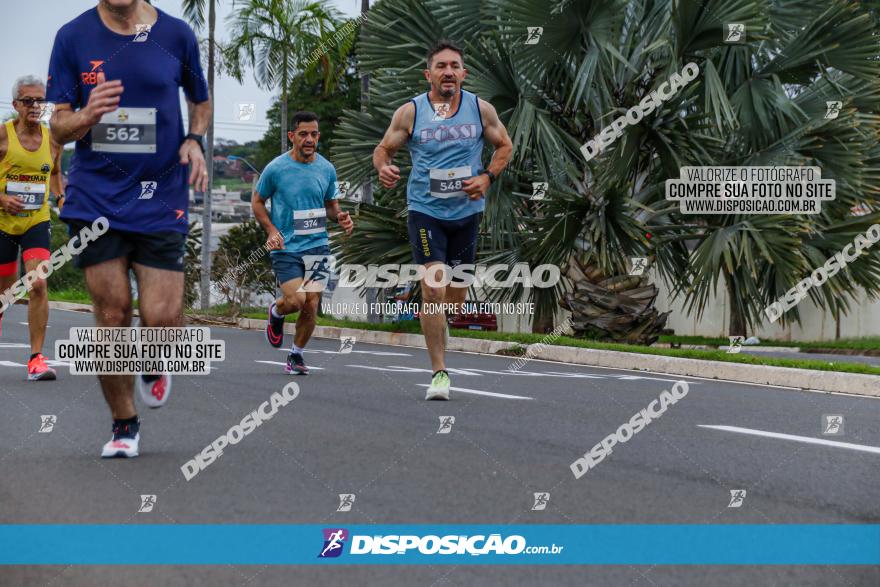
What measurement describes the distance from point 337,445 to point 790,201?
9.78 m

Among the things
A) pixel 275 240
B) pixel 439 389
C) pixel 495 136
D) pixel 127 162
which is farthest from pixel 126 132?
pixel 275 240

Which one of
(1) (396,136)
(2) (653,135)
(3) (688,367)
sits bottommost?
(3) (688,367)

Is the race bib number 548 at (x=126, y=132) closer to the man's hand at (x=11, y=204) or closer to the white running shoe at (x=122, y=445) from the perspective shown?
the white running shoe at (x=122, y=445)

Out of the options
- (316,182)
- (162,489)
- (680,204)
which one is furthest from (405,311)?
(162,489)

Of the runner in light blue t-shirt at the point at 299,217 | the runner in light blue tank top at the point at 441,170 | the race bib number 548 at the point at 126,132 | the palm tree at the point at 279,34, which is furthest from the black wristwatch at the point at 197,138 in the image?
the palm tree at the point at 279,34

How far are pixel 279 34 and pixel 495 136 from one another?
23.3m

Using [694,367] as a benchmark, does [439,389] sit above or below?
above

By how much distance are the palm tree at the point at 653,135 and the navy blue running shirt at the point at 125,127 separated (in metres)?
8.67

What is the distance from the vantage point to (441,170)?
8.24 metres

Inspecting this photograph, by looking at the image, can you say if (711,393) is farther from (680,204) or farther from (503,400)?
(680,204)

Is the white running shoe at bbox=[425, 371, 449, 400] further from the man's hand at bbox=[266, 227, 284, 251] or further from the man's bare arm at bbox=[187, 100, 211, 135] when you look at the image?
the man's bare arm at bbox=[187, 100, 211, 135]

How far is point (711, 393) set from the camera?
933cm

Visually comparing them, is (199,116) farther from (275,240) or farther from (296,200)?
(296,200)

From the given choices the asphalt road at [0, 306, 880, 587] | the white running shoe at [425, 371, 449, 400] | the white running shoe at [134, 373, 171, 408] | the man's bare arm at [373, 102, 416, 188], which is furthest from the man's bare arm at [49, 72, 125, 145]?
the white running shoe at [425, 371, 449, 400]
